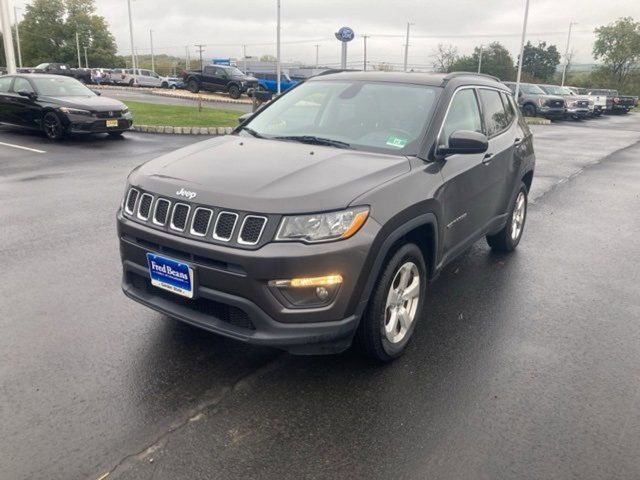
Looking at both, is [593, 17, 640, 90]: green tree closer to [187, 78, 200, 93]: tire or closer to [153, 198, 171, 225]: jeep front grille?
[187, 78, 200, 93]: tire

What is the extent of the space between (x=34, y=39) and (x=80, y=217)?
93.2 meters

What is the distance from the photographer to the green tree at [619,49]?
68000 millimetres

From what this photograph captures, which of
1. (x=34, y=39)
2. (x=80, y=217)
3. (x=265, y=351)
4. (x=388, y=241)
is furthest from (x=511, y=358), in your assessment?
(x=34, y=39)

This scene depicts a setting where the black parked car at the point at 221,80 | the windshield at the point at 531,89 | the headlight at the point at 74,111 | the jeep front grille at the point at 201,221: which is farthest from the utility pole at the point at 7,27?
the windshield at the point at 531,89

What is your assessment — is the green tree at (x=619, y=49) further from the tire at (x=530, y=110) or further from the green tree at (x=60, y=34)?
the green tree at (x=60, y=34)

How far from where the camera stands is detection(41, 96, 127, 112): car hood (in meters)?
12.4

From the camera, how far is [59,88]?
520 inches


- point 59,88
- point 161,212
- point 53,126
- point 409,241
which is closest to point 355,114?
point 409,241

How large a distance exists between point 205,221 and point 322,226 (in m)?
0.65

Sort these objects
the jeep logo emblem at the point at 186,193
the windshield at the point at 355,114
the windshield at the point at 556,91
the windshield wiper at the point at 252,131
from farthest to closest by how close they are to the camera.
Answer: the windshield at the point at 556,91
the windshield wiper at the point at 252,131
the windshield at the point at 355,114
the jeep logo emblem at the point at 186,193

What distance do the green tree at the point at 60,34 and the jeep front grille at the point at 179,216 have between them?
9141 cm

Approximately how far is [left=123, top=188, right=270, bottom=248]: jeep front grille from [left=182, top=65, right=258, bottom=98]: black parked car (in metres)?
27.4

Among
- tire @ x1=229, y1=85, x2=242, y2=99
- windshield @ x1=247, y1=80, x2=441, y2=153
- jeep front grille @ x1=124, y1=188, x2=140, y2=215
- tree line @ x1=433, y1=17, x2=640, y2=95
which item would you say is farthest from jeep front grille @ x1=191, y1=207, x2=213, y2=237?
tree line @ x1=433, y1=17, x2=640, y2=95

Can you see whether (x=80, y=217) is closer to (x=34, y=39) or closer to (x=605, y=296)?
(x=605, y=296)
